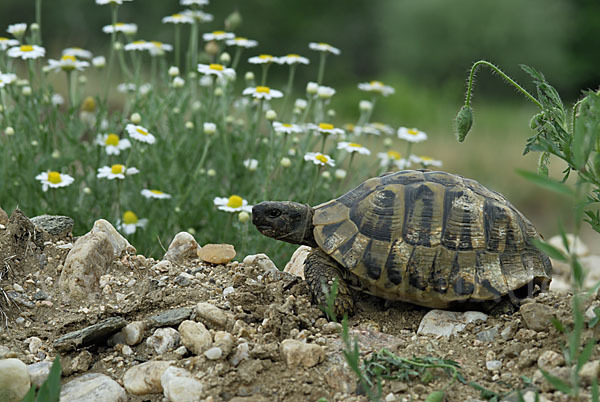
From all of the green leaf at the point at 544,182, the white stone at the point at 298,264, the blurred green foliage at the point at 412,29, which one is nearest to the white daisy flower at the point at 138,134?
the white stone at the point at 298,264

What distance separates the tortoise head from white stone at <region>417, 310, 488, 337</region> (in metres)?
0.58

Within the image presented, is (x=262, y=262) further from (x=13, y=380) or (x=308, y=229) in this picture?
(x=13, y=380)

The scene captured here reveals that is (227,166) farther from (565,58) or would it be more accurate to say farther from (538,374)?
(565,58)

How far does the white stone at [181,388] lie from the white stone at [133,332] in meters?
0.31

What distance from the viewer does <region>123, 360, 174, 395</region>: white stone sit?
7.05 feet

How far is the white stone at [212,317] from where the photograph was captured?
240cm

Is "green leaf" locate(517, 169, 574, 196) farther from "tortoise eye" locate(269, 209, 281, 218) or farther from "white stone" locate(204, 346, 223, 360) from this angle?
"tortoise eye" locate(269, 209, 281, 218)

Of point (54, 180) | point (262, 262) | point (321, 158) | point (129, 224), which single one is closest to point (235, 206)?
point (321, 158)

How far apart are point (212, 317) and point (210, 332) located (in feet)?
0.22

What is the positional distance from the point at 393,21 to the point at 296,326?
728 inches

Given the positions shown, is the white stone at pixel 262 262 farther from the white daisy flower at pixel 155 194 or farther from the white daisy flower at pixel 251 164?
the white daisy flower at pixel 251 164

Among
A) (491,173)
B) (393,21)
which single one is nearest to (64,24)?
(393,21)

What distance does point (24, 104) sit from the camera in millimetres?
4418

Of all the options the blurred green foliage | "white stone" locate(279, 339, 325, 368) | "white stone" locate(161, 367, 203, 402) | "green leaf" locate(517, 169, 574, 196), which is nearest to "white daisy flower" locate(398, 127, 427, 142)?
"white stone" locate(279, 339, 325, 368)
